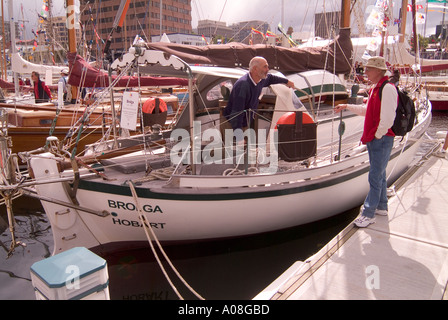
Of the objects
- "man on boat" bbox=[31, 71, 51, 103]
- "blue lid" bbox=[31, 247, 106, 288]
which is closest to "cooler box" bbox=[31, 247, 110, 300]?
"blue lid" bbox=[31, 247, 106, 288]

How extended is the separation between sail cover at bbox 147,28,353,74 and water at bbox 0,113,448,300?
309 centimetres

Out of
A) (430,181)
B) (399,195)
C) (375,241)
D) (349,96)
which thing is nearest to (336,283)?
(375,241)

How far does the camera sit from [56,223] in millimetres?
5117

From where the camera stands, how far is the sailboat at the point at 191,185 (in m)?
4.96

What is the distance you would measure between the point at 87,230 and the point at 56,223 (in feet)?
1.50

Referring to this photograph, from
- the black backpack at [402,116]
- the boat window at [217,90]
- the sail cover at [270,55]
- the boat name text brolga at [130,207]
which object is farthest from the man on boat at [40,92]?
the black backpack at [402,116]

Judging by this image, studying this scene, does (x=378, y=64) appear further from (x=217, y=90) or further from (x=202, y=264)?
(x=202, y=264)

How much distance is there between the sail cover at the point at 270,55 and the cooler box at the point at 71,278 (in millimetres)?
4063

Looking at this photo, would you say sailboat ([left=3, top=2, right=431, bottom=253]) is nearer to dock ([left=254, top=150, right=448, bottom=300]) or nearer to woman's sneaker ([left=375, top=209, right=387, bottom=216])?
woman's sneaker ([left=375, top=209, right=387, bottom=216])

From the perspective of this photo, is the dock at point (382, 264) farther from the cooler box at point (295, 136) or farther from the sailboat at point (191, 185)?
the cooler box at point (295, 136)

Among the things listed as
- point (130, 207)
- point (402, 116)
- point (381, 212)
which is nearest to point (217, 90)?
point (130, 207)

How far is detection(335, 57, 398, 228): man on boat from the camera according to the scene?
14.3 feet

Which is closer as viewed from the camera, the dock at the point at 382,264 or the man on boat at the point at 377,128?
the dock at the point at 382,264

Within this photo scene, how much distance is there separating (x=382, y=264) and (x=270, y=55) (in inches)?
194
